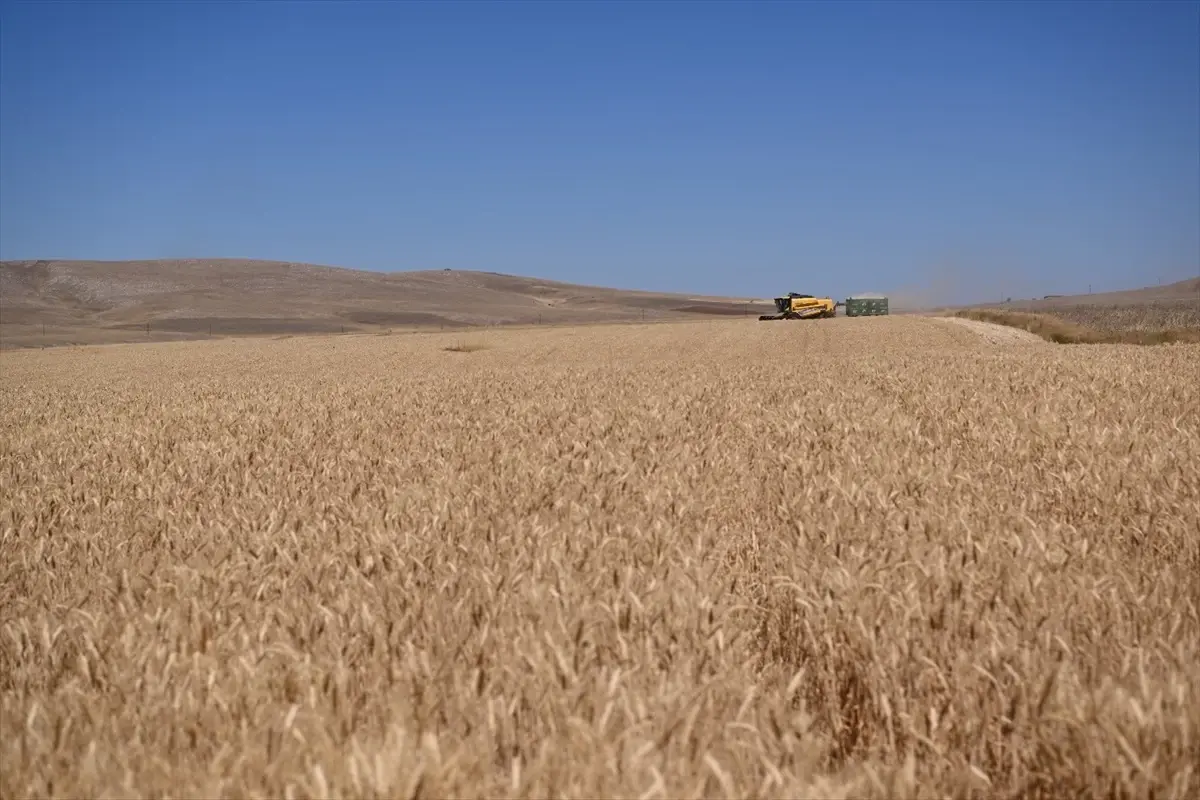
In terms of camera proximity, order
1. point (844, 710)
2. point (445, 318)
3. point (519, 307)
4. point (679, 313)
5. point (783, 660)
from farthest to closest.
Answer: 1. point (519, 307)
2. point (679, 313)
3. point (445, 318)
4. point (783, 660)
5. point (844, 710)

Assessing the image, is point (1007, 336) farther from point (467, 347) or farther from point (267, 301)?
point (267, 301)

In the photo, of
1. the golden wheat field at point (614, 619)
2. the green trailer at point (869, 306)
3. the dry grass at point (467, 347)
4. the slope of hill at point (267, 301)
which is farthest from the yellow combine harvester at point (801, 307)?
the golden wheat field at point (614, 619)

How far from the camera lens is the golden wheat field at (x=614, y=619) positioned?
1.76 m

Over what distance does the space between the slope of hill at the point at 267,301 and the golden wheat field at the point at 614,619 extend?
263 ft

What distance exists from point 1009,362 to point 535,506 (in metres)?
11.1

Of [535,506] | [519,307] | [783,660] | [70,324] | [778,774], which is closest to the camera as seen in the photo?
[778,774]

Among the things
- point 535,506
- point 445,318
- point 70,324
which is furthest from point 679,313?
point 535,506

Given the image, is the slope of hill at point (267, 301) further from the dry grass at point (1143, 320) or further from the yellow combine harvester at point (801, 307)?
the dry grass at point (1143, 320)

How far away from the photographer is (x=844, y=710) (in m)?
2.25

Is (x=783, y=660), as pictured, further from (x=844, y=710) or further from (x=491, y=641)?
(x=491, y=641)

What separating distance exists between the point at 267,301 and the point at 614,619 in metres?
127

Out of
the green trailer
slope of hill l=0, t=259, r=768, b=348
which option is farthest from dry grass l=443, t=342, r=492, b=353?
slope of hill l=0, t=259, r=768, b=348

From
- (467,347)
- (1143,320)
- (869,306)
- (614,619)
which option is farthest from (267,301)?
(614,619)

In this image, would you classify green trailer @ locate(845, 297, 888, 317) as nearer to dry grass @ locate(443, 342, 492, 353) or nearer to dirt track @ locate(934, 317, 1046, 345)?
dirt track @ locate(934, 317, 1046, 345)
